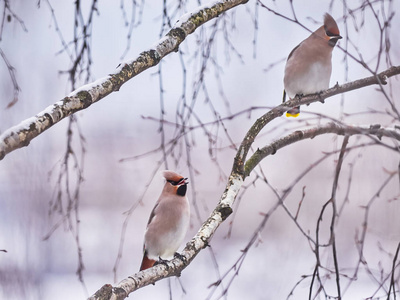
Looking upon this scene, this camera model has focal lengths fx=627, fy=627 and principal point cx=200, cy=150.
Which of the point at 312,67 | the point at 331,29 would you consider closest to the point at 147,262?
the point at 312,67

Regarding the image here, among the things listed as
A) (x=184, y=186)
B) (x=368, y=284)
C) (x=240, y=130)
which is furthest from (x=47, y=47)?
(x=368, y=284)

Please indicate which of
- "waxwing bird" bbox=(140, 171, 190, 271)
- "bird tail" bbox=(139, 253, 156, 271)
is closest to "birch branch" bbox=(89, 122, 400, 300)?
"waxwing bird" bbox=(140, 171, 190, 271)

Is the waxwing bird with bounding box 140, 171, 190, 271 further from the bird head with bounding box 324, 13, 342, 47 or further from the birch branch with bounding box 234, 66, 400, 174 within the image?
the bird head with bounding box 324, 13, 342, 47

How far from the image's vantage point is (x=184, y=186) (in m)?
3.10

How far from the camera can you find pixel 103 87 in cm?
194

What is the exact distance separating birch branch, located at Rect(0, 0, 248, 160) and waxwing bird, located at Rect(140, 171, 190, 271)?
0.93m

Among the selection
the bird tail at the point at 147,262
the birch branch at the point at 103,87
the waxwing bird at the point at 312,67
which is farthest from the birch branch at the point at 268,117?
the bird tail at the point at 147,262

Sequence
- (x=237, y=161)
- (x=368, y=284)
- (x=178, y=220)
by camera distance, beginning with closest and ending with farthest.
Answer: (x=237, y=161) → (x=178, y=220) → (x=368, y=284)

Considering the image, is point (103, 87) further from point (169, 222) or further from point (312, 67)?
point (312, 67)

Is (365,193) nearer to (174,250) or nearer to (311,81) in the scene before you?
(311,81)

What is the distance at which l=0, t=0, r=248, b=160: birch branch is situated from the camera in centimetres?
160

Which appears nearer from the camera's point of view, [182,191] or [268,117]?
[268,117]

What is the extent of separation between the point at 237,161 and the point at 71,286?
3461 mm

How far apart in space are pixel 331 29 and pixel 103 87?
1.86 m
